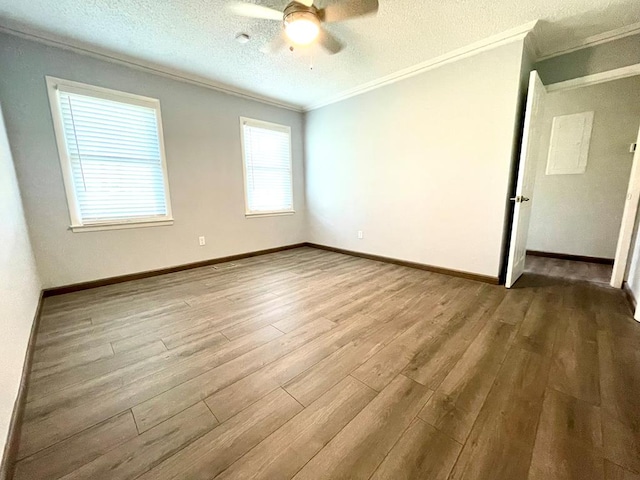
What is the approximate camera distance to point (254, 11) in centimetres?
207

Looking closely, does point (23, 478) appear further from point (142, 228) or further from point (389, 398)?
point (142, 228)

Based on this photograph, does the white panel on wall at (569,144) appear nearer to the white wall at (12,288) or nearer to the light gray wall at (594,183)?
the light gray wall at (594,183)

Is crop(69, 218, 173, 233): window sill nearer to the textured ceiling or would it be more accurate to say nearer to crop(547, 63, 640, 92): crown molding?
the textured ceiling

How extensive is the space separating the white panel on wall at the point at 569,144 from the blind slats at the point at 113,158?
5.73 meters

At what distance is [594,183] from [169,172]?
5970 mm

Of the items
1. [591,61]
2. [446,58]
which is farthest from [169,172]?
[591,61]

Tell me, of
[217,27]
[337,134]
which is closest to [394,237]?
[337,134]

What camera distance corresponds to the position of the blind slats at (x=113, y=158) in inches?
106

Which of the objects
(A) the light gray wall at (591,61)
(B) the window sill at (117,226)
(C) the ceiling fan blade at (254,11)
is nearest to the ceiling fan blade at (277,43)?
(C) the ceiling fan blade at (254,11)

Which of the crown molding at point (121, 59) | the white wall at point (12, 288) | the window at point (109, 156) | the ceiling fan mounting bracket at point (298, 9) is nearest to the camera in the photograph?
the white wall at point (12, 288)

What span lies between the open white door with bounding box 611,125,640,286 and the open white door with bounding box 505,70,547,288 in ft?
2.53

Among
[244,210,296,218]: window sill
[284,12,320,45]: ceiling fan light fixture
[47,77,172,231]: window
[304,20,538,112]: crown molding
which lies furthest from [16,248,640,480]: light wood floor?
[304,20,538,112]: crown molding

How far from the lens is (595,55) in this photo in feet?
8.46

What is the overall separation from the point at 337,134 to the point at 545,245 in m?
3.89
